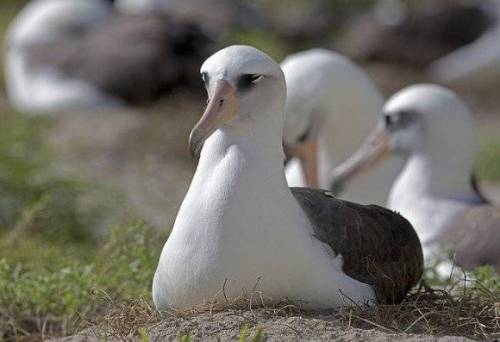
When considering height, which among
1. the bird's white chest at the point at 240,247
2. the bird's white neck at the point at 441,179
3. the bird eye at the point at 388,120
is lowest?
the bird's white neck at the point at 441,179

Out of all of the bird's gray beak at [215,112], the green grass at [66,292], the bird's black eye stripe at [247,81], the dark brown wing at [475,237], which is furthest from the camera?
the dark brown wing at [475,237]

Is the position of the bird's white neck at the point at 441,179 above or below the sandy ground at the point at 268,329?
below

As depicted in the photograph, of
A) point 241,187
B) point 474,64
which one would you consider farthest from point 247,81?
point 474,64

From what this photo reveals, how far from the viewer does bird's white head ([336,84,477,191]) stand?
7461 millimetres

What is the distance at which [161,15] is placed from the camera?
1388 cm

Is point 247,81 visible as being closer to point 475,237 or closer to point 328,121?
point 475,237

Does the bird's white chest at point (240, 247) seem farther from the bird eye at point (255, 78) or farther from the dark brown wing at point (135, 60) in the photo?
the dark brown wing at point (135, 60)

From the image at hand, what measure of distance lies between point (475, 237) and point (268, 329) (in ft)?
8.77

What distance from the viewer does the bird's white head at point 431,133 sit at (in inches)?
294

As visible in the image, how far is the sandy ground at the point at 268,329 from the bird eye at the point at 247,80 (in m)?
0.73

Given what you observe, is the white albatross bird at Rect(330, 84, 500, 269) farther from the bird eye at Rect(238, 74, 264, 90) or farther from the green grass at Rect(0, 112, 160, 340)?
the bird eye at Rect(238, 74, 264, 90)

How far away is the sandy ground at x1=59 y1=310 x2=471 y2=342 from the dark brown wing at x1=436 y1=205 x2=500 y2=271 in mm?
2136

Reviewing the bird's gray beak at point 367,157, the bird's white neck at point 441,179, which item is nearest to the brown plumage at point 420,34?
the bird's gray beak at point 367,157

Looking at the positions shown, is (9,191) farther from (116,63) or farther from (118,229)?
(116,63)
